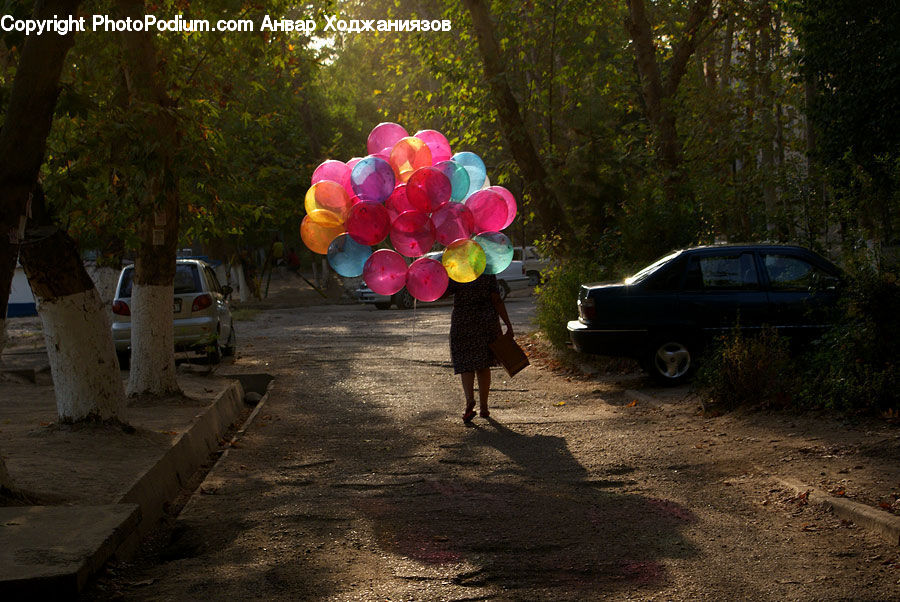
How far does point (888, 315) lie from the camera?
955cm

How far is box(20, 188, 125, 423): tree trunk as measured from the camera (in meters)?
9.09

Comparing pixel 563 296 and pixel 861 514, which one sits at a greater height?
pixel 563 296

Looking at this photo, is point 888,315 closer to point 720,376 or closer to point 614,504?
point 720,376

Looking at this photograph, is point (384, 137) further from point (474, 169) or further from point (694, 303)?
→ point (694, 303)

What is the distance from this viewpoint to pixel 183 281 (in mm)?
17688

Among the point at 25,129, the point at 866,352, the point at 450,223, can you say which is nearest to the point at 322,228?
the point at 450,223

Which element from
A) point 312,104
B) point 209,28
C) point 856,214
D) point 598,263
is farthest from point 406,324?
point 312,104

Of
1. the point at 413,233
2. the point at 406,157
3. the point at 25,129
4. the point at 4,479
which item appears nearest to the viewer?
the point at 4,479

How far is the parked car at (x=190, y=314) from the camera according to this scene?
1722 centimetres

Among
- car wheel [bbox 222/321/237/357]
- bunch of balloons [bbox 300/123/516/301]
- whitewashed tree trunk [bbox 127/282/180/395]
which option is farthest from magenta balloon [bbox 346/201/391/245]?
car wheel [bbox 222/321/237/357]

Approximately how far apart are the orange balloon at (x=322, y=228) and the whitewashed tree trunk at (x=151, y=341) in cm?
304

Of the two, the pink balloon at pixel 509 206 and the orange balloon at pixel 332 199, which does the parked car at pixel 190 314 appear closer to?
the orange balloon at pixel 332 199

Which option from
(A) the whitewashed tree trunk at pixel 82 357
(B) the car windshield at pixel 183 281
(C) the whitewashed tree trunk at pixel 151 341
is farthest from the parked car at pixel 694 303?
(B) the car windshield at pixel 183 281

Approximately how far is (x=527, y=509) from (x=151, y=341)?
21.8 feet
